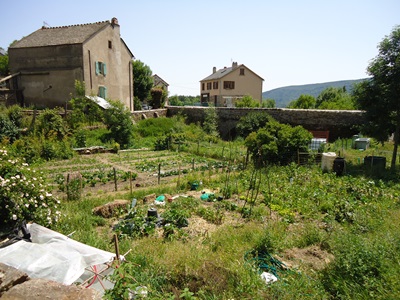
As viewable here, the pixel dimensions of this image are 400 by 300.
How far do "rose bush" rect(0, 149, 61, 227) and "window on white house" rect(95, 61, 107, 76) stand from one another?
19.2 metres

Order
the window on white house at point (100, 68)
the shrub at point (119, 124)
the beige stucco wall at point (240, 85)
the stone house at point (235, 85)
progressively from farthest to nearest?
the beige stucco wall at point (240, 85) → the stone house at point (235, 85) → the window on white house at point (100, 68) → the shrub at point (119, 124)

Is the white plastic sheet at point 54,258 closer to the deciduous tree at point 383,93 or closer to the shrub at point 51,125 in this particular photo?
the deciduous tree at point 383,93

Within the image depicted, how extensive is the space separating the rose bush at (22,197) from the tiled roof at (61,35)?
1884cm

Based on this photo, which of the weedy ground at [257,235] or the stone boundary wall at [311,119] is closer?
the weedy ground at [257,235]

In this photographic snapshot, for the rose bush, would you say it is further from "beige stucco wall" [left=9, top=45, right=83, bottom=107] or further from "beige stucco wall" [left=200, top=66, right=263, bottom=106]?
"beige stucco wall" [left=200, top=66, right=263, bottom=106]

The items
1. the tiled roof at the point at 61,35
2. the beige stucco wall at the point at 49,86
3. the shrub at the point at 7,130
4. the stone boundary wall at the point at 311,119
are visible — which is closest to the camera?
the shrub at the point at 7,130

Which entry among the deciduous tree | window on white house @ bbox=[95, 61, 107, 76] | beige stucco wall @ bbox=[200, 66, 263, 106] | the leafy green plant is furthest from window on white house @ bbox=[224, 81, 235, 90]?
the leafy green plant

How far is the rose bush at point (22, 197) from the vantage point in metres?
5.20

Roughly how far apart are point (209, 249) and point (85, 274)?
7.31 ft

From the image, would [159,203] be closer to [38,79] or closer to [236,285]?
[236,285]

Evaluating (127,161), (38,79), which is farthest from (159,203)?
(38,79)

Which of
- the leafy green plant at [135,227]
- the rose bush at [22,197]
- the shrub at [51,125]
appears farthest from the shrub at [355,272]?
the shrub at [51,125]

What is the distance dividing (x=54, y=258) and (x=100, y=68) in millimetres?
22572

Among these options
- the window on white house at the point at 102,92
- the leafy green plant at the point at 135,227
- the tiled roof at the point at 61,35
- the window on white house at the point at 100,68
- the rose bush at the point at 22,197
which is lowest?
the leafy green plant at the point at 135,227
